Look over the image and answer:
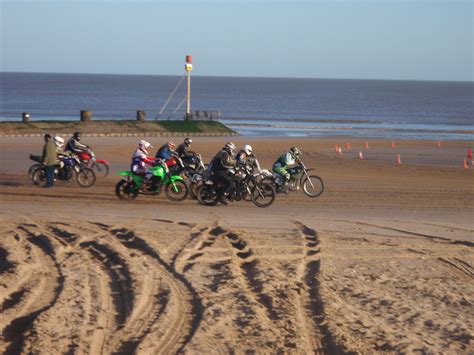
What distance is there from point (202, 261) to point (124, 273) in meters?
1.34

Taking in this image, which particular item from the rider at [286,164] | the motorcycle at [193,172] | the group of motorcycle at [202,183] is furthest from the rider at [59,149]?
the rider at [286,164]

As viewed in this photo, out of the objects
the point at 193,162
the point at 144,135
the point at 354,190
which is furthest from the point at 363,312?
the point at 144,135

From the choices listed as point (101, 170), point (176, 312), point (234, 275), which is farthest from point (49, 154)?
point (176, 312)

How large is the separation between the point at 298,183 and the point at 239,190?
7.70 ft

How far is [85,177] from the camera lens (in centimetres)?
2083

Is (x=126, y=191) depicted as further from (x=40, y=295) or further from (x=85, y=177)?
(x=40, y=295)

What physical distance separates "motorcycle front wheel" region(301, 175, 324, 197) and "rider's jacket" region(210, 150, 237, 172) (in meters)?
2.87

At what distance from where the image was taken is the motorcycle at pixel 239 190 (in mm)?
17781

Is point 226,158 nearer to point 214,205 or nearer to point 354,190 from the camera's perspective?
point 214,205

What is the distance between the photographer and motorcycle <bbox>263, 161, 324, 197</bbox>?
19172mm

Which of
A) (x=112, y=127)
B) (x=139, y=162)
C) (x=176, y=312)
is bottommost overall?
(x=176, y=312)

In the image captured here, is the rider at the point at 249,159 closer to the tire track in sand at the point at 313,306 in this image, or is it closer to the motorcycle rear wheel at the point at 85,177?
the motorcycle rear wheel at the point at 85,177

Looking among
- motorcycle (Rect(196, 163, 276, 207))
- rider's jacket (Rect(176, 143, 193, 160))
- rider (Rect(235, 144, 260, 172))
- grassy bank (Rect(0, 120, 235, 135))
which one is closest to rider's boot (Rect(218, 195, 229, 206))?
motorcycle (Rect(196, 163, 276, 207))

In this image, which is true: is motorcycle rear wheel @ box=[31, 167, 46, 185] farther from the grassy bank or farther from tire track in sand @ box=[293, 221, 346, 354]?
the grassy bank
